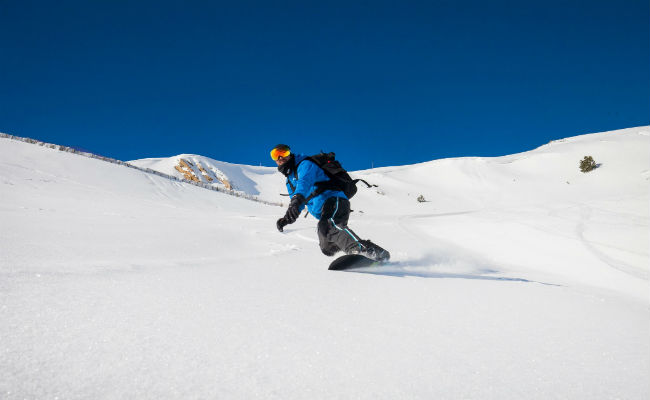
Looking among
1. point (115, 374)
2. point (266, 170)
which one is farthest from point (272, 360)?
point (266, 170)

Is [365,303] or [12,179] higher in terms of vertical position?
[12,179]

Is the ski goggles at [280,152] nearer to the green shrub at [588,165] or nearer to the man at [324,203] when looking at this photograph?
the man at [324,203]

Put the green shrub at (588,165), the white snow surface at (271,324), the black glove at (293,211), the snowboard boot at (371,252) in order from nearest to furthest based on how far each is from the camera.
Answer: the white snow surface at (271,324)
the black glove at (293,211)
the snowboard boot at (371,252)
the green shrub at (588,165)

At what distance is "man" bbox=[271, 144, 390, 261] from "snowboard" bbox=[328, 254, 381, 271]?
292mm

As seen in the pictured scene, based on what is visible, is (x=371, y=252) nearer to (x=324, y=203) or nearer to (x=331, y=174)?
(x=324, y=203)

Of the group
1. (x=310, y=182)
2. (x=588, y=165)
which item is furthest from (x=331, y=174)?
(x=588, y=165)

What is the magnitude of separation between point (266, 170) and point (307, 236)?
28.2 meters

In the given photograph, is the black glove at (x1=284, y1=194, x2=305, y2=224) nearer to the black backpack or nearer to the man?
the man

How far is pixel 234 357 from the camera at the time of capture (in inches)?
39.0

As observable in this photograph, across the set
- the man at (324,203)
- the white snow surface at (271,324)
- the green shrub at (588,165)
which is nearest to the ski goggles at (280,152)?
the man at (324,203)

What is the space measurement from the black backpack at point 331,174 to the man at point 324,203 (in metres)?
0.04

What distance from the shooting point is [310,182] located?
3.52m

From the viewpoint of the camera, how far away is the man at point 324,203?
11.4 ft

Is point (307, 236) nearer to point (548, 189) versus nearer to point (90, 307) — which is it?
point (90, 307)
